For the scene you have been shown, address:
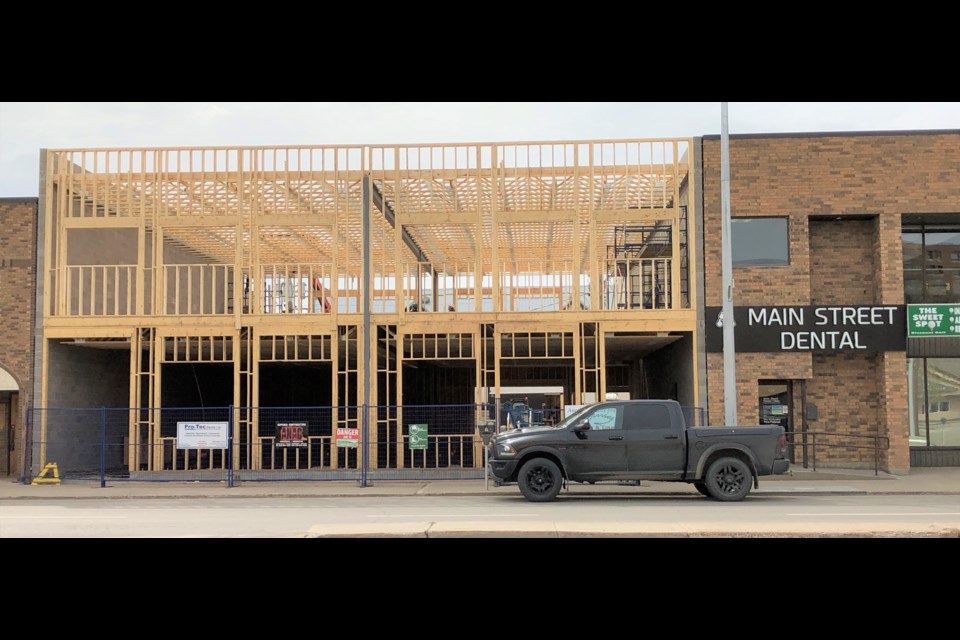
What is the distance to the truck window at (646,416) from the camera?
1670 cm

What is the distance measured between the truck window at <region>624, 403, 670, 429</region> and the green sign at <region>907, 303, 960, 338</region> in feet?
28.2

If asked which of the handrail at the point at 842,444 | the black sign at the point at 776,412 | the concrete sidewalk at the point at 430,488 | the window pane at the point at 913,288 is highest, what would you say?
the window pane at the point at 913,288

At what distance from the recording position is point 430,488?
19500 millimetres

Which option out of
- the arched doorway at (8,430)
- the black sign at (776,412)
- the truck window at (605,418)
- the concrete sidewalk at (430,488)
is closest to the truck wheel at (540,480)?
the truck window at (605,418)

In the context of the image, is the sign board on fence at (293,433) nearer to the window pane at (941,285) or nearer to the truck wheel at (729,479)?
the truck wheel at (729,479)

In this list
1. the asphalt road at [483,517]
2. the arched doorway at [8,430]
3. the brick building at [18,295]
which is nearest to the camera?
the asphalt road at [483,517]

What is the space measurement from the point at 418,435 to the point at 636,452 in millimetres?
5610

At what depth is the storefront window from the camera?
912 inches

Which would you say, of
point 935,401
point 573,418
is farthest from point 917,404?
point 573,418

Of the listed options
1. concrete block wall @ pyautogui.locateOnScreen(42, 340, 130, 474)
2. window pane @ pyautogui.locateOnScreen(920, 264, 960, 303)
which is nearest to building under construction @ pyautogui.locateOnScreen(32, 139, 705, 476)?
concrete block wall @ pyautogui.locateOnScreen(42, 340, 130, 474)

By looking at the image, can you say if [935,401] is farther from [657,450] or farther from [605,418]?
[605,418]

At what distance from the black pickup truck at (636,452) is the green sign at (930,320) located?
24.2ft

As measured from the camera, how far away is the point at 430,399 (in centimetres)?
3256

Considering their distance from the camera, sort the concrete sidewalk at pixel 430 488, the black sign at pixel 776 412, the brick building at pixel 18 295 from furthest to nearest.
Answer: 1. the brick building at pixel 18 295
2. the black sign at pixel 776 412
3. the concrete sidewalk at pixel 430 488
